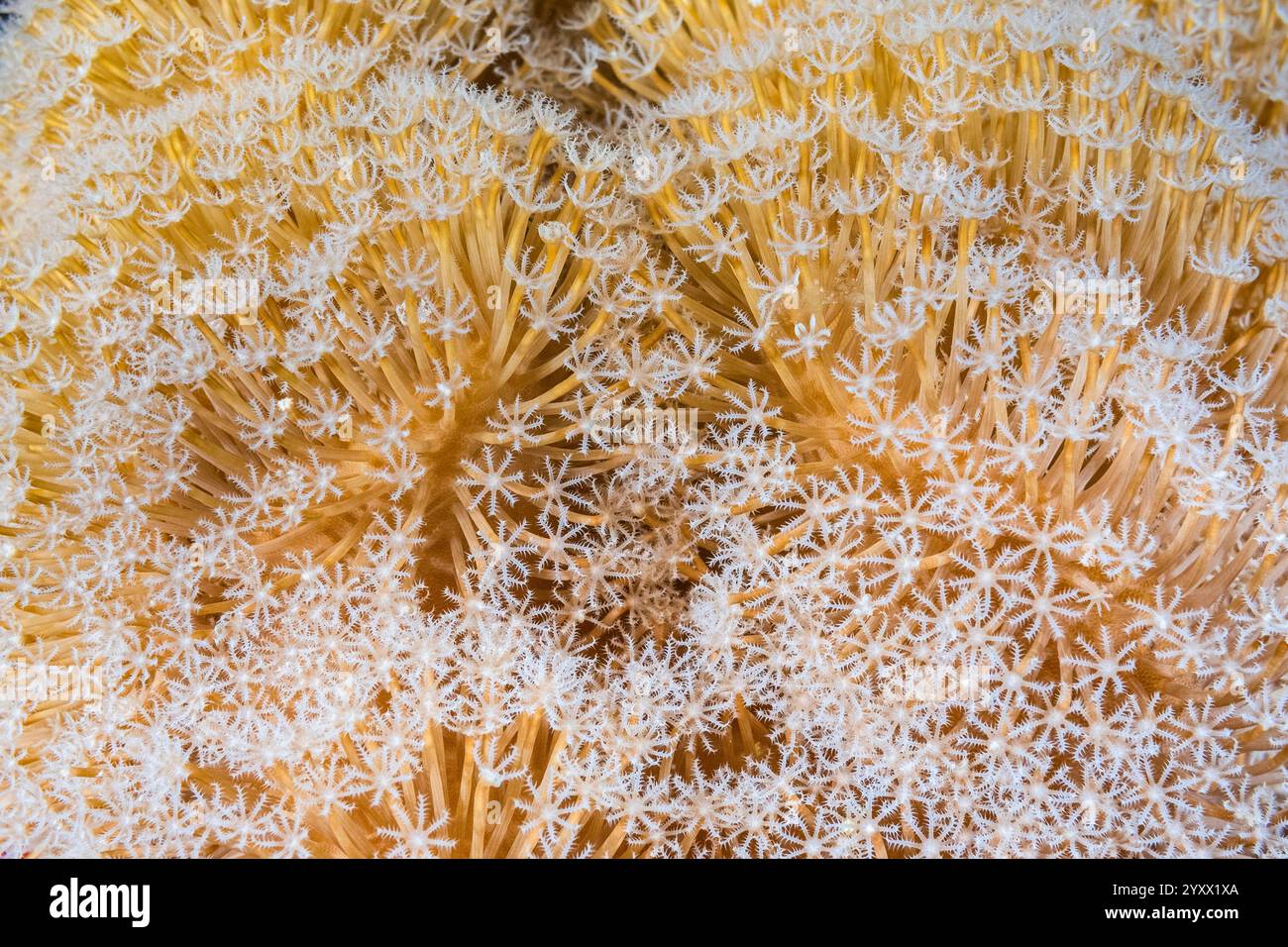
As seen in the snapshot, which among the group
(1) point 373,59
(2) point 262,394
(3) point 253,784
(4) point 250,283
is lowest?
(3) point 253,784

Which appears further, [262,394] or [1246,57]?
[1246,57]

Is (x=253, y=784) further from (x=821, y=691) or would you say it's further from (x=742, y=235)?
(x=742, y=235)

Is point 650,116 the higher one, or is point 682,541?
point 650,116

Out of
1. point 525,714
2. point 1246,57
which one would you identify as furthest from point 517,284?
point 1246,57

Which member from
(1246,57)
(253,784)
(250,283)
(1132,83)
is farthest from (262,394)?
(1246,57)
